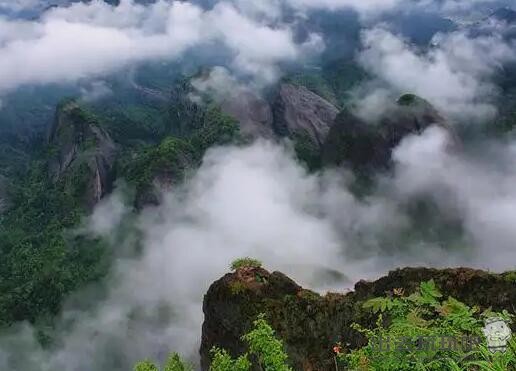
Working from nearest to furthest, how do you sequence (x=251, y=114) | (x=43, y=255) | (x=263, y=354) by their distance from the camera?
(x=263, y=354) → (x=43, y=255) → (x=251, y=114)

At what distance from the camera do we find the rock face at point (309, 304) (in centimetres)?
3538

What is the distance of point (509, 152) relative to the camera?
436ft

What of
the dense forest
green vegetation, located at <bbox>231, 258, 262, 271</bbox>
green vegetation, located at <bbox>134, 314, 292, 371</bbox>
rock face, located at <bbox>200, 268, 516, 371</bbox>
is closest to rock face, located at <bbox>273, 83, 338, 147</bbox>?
the dense forest

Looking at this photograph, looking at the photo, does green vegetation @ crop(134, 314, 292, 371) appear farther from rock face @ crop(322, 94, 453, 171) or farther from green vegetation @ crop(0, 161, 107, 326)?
green vegetation @ crop(0, 161, 107, 326)

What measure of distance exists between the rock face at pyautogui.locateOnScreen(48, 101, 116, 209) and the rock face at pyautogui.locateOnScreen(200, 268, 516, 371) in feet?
391

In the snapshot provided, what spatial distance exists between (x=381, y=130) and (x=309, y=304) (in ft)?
279

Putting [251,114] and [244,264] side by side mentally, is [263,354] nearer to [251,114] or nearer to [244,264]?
[244,264]

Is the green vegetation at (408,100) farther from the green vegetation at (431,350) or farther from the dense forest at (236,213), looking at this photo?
the green vegetation at (431,350)

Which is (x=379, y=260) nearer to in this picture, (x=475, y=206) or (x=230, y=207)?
(x=475, y=206)

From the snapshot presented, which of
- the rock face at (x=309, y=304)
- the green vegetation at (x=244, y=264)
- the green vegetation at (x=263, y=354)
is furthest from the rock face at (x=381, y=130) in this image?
the green vegetation at (x=263, y=354)

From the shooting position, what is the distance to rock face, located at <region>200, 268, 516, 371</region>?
35375 mm

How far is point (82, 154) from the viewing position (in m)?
169

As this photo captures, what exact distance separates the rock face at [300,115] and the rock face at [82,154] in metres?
47.5

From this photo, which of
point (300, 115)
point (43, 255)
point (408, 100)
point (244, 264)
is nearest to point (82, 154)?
point (43, 255)
